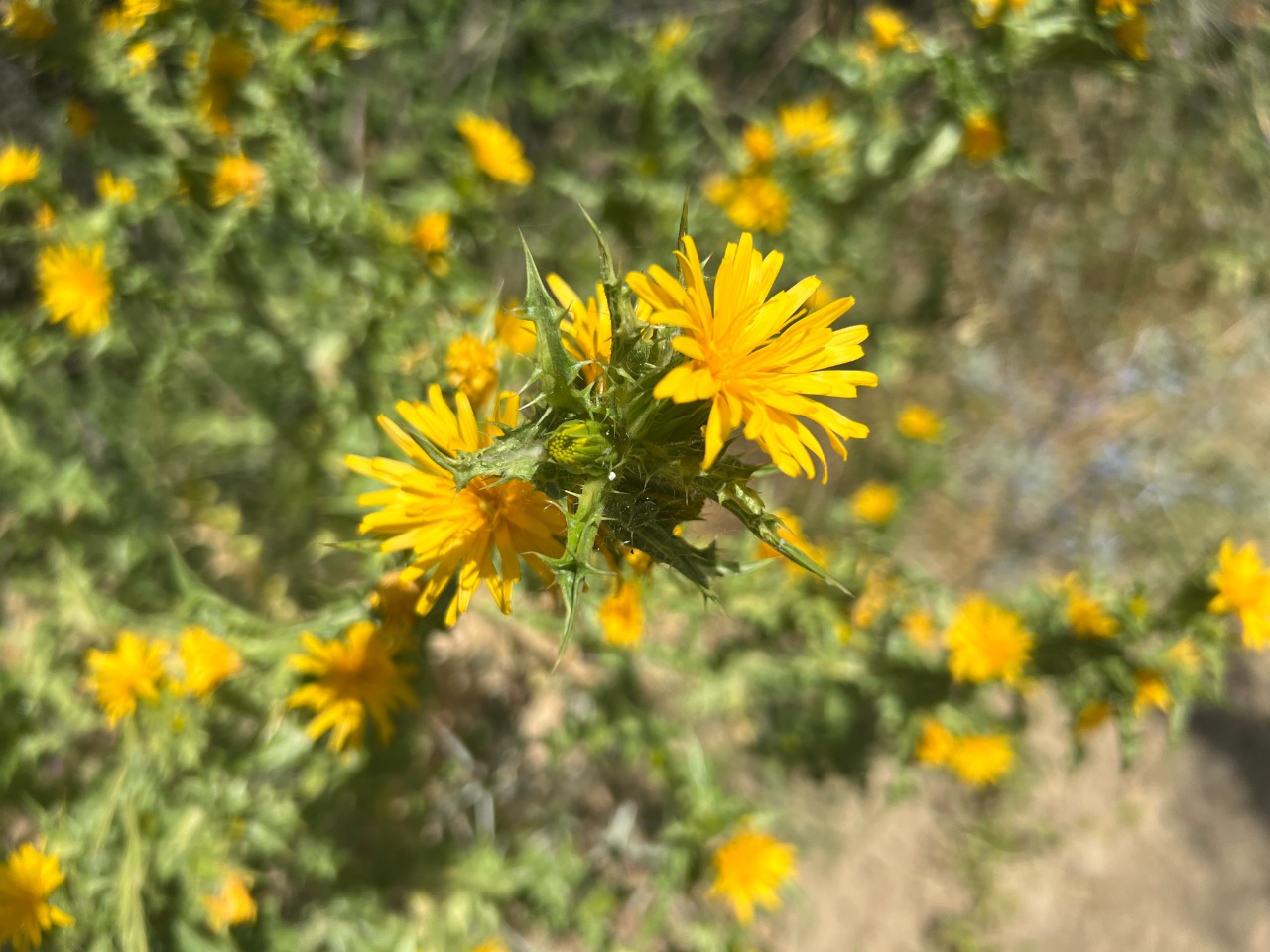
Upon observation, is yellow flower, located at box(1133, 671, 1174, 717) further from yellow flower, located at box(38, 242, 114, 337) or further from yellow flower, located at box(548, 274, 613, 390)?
yellow flower, located at box(38, 242, 114, 337)

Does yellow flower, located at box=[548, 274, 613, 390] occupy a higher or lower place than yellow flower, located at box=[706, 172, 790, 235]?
higher

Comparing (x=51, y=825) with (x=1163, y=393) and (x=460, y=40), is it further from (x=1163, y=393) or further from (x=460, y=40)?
(x=1163, y=393)

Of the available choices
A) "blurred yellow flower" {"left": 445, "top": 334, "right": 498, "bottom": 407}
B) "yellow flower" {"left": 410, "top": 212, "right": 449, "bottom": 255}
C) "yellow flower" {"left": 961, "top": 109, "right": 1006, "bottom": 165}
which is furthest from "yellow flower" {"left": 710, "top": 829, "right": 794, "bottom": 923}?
"yellow flower" {"left": 961, "top": 109, "right": 1006, "bottom": 165}

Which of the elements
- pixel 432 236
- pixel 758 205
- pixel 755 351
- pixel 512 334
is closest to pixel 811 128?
pixel 758 205

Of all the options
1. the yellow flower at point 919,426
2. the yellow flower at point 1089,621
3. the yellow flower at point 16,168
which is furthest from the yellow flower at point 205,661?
the yellow flower at point 919,426

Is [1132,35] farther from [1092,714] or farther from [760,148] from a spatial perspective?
[1092,714]

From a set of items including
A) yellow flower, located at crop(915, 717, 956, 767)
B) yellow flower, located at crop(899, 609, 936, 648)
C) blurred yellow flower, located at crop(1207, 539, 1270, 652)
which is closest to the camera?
blurred yellow flower, located at crop(1207, 539, 1270, 652)

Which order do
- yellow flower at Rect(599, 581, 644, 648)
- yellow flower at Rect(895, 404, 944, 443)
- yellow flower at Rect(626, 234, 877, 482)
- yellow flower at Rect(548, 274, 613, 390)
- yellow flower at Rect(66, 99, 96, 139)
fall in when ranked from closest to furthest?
yellow flower at Rect(626, 234, 877, 482) → yellow flower at Rect(548, 274, 613, 390) → yellow flower at Rect(599, 581, 644, 648) → yellow flower at Rect(66, 99, 96, 139) → yellow flower at Rect(895, 404, 944, 443)

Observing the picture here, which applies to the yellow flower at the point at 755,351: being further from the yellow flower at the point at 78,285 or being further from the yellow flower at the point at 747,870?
the yellow flower at the point at 78,285
